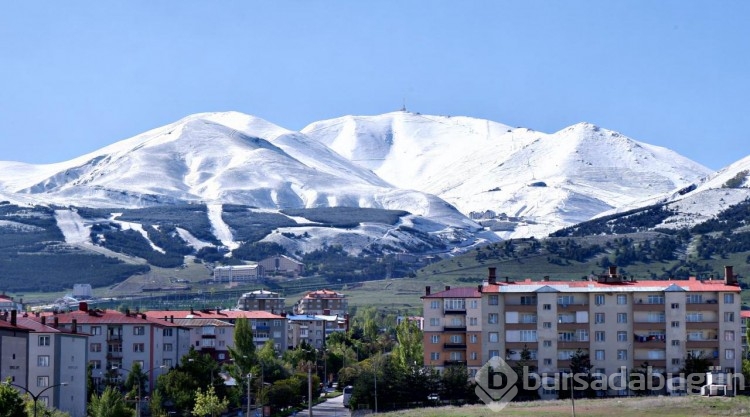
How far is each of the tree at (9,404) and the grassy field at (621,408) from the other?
2909 cm

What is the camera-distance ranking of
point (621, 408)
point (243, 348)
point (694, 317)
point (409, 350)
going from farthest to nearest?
point (409, 350) < point (243, 348) < point (694, 317) < point (621, 408)

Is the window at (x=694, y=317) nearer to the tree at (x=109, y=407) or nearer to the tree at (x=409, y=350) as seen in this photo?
the tree at (x=409, y=350)

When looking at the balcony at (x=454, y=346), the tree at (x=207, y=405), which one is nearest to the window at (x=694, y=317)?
the balcony at (x=454, y=346)

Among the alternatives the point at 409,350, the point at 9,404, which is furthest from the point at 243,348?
the point at 9,404

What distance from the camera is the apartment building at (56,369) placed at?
105 m

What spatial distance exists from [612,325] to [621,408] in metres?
26.9

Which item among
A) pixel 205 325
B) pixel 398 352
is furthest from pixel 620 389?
pixel 205 325

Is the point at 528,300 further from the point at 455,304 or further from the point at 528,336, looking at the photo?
the point at 455,304

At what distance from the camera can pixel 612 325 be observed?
122812mm

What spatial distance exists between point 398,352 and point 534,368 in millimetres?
25260

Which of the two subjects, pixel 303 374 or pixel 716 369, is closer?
pixel 716 369

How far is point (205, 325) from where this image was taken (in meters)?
162

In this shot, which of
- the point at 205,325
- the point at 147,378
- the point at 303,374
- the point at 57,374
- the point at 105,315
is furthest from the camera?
the point at 205,325

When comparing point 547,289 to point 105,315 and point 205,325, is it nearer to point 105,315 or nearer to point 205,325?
point 105,315
